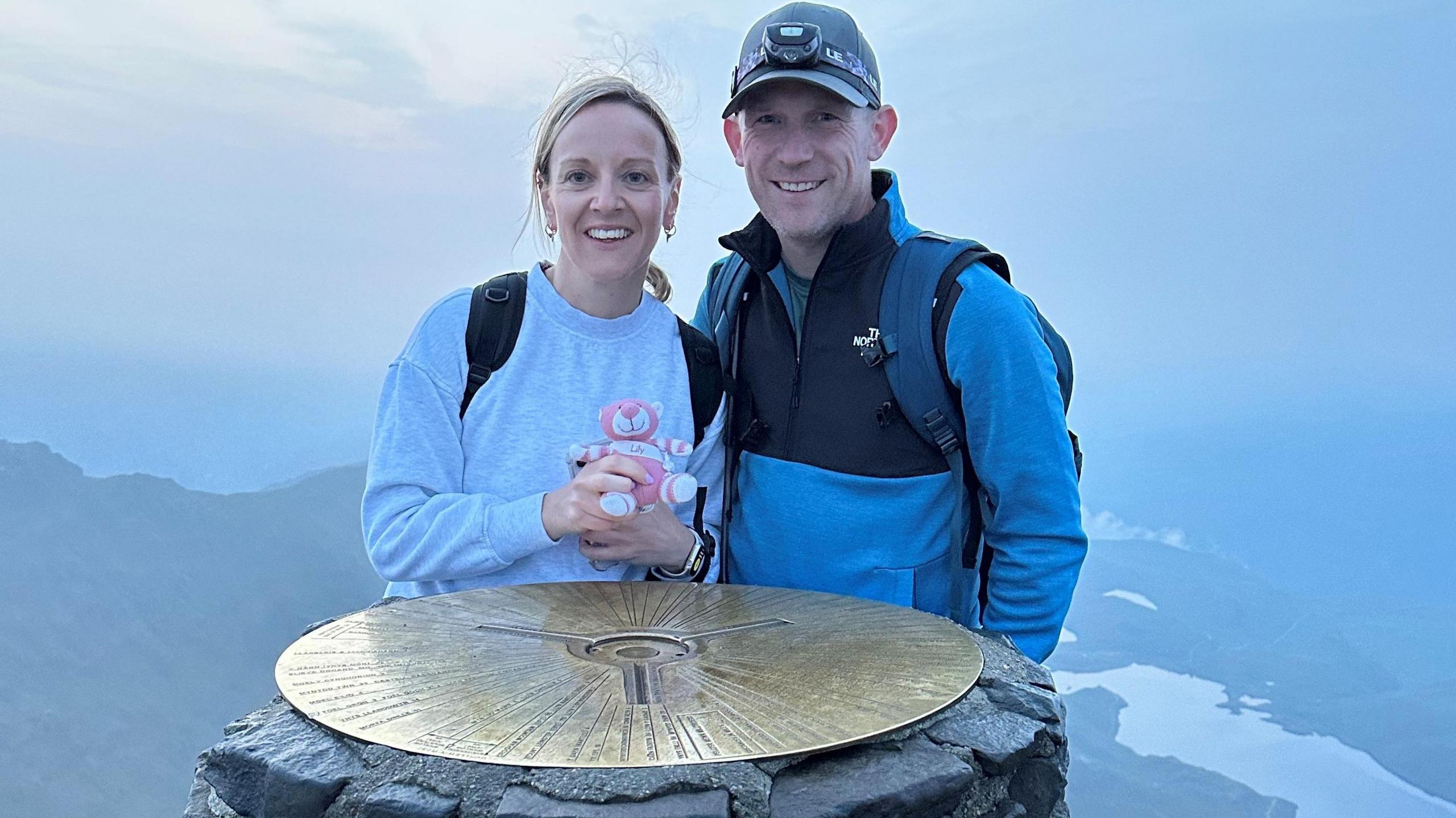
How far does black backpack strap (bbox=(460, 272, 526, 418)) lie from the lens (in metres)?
3.08

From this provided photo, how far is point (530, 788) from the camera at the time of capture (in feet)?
6.23

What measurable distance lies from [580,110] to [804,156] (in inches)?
28.7

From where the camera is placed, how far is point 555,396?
3.13 meters

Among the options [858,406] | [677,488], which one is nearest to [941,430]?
[858,406]

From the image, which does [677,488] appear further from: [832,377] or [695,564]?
[832,377]

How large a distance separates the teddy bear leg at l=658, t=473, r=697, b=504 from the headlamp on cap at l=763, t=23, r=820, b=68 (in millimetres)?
1376

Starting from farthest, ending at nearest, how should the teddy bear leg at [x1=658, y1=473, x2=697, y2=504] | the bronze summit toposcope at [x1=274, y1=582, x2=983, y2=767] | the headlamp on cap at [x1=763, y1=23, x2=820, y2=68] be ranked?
the headlamp on cap at [x1=763, y1=23, x2=820, y2=68]
the teddy bear leg at [x1=658, y1=473, x2=697, y2=504]
the bronze summit toposcope at [x1=274, y1=582, x2=983, y2=767]

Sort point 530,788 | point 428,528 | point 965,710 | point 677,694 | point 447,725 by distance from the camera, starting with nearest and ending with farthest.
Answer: point 530,788, point 447,725, point 677,694, point 965,710, point 428,528

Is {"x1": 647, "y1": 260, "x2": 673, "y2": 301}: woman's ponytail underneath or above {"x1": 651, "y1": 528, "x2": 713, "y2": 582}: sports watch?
above

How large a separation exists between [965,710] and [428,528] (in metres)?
1.47

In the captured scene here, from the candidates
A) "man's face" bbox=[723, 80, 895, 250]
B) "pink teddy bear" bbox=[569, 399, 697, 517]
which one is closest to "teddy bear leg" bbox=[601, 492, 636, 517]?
"pink teddy bear" bbox=[569, 399, 697, 517]

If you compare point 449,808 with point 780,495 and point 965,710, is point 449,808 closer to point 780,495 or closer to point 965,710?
point 965,710

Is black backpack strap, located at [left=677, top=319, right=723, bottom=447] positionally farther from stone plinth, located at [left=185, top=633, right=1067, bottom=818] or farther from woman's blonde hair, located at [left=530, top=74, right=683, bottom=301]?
stone plinth, located at [left=185, top=633, right=1067, bottom=818]

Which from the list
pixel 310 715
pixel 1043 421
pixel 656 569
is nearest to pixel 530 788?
pixel 310 715
